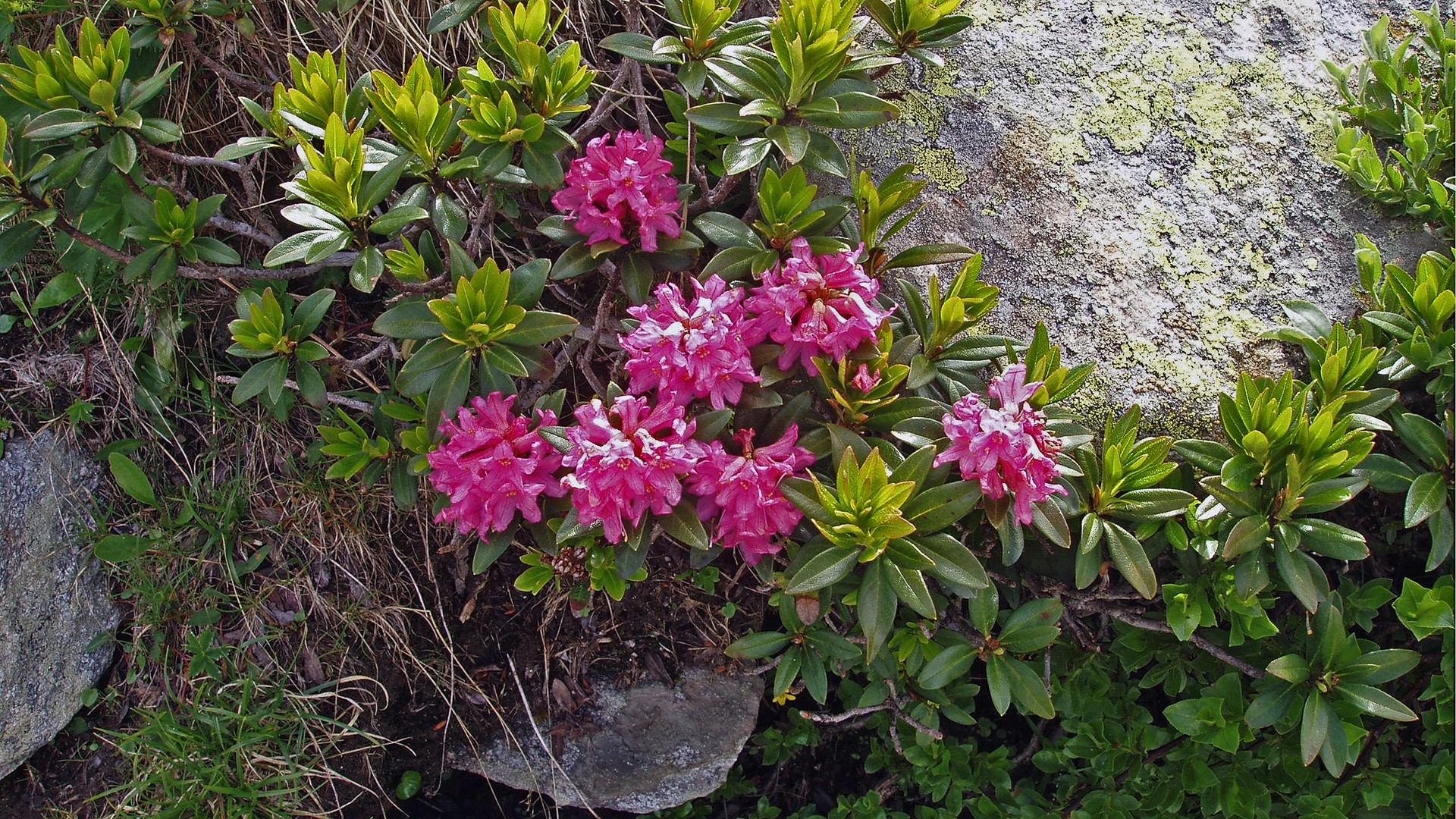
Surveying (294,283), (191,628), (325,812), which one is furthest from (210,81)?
(325,812)

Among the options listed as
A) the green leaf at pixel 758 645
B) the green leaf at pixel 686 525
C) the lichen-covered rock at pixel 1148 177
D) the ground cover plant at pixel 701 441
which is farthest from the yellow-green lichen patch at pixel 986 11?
the green leaf at pixel 758 645

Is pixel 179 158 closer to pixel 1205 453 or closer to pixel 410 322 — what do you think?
pixel 410 322

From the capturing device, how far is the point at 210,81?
2.29 meters

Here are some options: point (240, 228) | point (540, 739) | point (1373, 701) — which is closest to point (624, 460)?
point (540, 739)

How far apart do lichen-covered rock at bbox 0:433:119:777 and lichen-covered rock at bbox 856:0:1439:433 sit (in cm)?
228

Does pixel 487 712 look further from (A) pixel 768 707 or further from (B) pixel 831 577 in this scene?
(B) pixel 831 577

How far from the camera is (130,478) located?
89.6 inches

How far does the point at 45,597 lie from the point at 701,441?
1892 mm

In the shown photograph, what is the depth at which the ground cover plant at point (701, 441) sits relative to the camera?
1.63 meters

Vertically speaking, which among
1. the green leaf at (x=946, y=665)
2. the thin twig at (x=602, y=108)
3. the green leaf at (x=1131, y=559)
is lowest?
the green leaf at (x=946, y=665)

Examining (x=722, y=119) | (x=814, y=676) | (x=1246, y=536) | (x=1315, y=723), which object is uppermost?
(x=722, y=119)

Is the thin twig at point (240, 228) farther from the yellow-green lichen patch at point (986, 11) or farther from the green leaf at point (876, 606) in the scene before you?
the yellow-green lichen patch at point (986, 11)

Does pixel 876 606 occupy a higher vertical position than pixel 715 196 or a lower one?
lower

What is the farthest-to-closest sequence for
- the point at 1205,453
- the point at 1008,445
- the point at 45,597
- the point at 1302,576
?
the point at 45,597
the point at 1205,453
the point at 1302,576
the point at 1008,445
